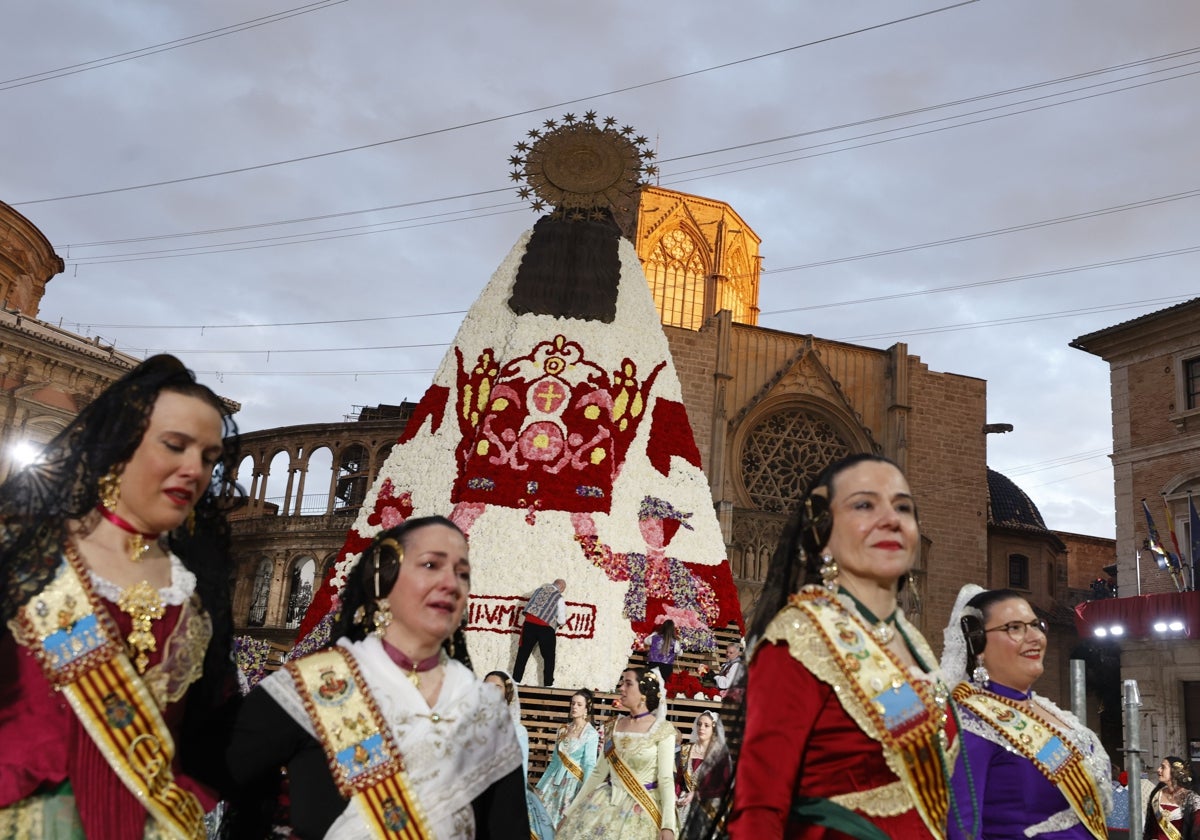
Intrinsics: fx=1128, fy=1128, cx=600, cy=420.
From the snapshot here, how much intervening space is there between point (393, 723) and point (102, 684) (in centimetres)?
78

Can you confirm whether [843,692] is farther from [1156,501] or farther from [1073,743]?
[1156,501]

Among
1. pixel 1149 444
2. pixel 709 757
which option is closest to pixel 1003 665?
pixel 709 757

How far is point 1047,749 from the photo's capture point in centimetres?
396

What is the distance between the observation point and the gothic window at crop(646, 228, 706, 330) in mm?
36062

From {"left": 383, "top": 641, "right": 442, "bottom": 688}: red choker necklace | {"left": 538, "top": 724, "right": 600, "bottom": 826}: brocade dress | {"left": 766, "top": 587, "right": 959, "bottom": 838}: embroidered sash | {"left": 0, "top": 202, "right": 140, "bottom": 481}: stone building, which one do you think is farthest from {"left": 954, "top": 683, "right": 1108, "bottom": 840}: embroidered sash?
{"left": 0, "top": 202, "right": 140, "bottom": 481}: stone building

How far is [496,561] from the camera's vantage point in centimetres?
1408

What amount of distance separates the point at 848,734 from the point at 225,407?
1.76m

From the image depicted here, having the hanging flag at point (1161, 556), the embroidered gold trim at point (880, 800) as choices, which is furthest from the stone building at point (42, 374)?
the embroidered gold trim at point (880, 800)

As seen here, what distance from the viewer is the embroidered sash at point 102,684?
249 cm

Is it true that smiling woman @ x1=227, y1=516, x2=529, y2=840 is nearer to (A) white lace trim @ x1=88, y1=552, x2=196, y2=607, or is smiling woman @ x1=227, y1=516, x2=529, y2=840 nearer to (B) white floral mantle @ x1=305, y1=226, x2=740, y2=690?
(A) white lace trim @ x1=88, y1=552, x2=196, y2=607

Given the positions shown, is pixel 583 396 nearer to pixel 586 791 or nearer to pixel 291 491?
pixel 586 791

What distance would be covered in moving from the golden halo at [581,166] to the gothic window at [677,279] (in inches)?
751

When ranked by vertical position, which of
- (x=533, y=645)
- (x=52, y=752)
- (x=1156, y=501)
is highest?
(x=1156, y=501)

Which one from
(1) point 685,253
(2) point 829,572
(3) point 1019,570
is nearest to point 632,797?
(2) point 829,572
